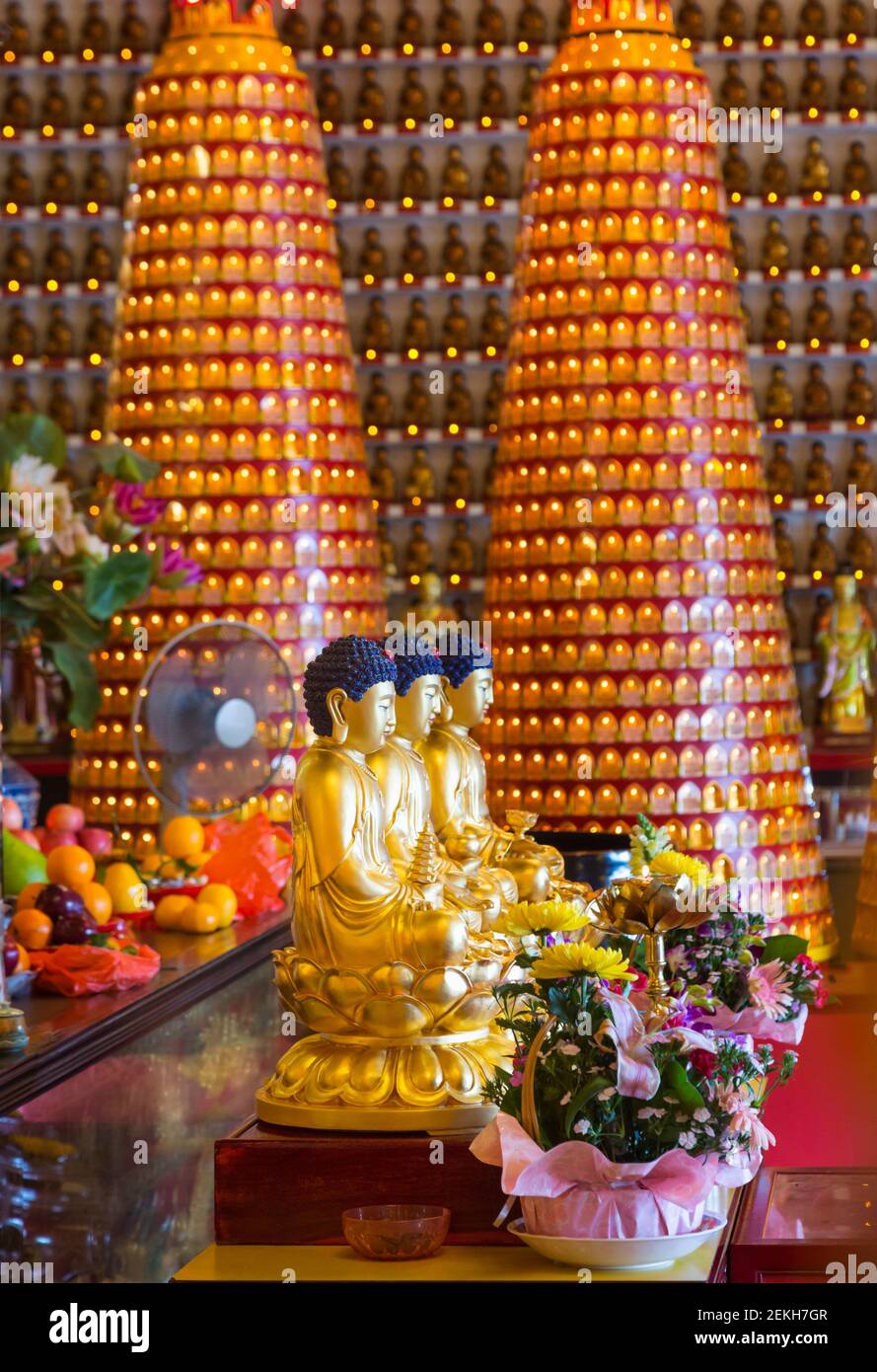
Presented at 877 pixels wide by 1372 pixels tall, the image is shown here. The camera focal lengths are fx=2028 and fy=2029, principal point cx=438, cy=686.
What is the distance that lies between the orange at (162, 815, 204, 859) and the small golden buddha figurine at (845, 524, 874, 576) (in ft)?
13.3

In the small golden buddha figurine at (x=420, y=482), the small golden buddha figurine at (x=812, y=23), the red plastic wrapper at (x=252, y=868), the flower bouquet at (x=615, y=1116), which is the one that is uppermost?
the small golden buddha figurine at (x=812, y=23)

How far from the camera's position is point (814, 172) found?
722 cm

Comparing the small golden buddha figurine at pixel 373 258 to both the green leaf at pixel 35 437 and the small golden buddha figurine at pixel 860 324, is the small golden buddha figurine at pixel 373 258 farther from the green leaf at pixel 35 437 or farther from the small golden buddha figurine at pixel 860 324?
the green leaf at pixel 35 437

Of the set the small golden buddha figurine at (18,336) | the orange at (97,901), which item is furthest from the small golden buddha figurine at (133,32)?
the orange at (97,901)

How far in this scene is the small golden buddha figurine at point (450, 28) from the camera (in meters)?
7.34

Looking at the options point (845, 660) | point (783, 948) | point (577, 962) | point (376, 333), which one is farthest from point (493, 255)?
point (577, 962)

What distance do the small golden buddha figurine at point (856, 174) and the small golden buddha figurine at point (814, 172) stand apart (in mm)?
70

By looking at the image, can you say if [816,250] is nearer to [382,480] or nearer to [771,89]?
[771,89]

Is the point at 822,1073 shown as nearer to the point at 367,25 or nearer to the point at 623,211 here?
the point at 623,211

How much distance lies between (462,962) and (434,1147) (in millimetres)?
203

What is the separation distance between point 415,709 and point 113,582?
1.59m

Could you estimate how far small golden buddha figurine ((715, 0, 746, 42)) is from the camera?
23.8 feet

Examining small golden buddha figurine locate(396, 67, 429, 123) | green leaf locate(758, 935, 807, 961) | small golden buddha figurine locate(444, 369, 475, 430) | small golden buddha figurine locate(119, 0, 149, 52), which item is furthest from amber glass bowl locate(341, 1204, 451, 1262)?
small golden buddha figurine locate(119, 0, 149, 52)
